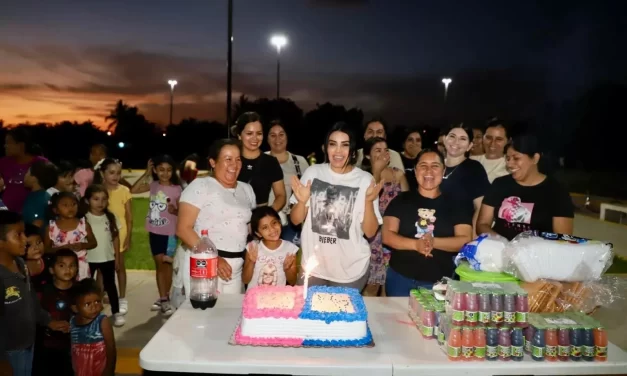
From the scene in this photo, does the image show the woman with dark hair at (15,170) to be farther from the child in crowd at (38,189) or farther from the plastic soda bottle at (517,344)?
the plastic soda bottle at (517,344)

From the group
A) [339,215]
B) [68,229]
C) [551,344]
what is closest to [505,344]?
[551,344]

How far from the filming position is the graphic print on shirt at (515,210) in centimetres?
391

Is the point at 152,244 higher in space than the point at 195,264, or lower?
lower

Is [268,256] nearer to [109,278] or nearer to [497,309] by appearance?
[497,309]

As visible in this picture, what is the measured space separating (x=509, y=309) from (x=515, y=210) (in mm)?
1546

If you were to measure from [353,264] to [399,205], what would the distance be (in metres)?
0.55

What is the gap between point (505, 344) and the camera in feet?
8.52

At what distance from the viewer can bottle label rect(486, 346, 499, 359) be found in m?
2.60

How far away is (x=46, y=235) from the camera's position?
5.02 meters

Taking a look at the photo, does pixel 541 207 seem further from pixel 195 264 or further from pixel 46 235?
pixel 46 235

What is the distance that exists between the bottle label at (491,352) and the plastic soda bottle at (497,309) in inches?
5.2

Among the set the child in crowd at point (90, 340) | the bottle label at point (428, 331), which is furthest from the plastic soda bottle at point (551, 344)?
the child in crowd at point (90, 340)

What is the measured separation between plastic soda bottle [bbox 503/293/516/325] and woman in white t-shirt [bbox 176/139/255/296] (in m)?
1.90

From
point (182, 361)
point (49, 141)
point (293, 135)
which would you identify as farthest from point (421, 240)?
point (49, 141)
